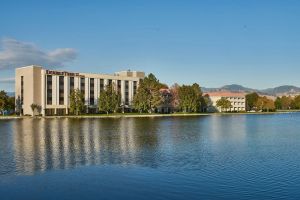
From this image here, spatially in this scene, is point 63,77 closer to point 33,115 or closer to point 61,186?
point 33,115

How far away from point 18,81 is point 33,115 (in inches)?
597

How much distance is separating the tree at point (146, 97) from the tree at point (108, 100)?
6803mm

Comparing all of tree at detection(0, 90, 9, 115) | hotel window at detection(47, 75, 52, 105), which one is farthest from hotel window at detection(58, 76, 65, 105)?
tree at detection(0, 90, 9, 115)

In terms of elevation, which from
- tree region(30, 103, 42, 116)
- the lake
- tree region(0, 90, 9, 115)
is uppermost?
tree region(0, 90, 9, 115)

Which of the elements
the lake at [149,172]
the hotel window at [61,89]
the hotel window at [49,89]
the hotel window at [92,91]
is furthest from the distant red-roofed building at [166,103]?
the lake at [149,172]

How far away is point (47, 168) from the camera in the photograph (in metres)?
23.1

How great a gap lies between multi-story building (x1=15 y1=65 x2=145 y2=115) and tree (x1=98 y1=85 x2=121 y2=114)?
6.98m

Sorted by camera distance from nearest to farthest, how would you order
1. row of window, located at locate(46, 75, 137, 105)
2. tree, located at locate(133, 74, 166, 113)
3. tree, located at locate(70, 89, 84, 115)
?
tree, located at locate(70, 89, 84, 115), row of window, located at locate(46, 75, 137, 105), tree, located at locate(133, 74, 166, 113)

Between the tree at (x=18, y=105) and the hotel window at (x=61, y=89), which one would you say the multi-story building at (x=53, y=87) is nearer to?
the hotel window at (x=61, y=89)

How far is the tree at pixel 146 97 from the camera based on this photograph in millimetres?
122188

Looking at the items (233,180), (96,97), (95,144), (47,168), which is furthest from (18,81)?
(233,180)

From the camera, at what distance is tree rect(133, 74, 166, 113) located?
122m

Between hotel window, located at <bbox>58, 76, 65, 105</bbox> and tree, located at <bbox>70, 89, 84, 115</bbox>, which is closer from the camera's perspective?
tree, located at <bbox>70, 89, 84, 115</bbox>

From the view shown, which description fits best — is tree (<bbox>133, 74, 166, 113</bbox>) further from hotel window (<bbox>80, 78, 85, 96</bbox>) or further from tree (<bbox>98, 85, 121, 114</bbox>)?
hotel window (<bbox>80, 78, 85, 96</bbox>)
